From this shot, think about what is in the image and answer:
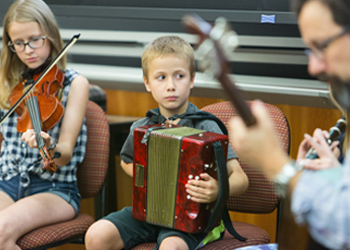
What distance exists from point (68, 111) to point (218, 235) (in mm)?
784

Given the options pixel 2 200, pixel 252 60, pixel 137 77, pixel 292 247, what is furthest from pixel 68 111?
pixel 292 247

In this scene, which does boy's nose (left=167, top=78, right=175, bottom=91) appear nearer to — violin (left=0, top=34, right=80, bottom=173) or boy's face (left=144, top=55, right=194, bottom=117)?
boy's face (left=144, top=55, right=194, bottom=117)

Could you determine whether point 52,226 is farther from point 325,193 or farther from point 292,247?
point 325,193

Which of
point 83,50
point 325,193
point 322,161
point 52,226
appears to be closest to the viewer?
point 325,193

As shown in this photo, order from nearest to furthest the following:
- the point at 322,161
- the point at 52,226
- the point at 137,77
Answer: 1. the point at 322,161
2. the point at 52,226
3. the point at 137,77

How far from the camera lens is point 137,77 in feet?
8.65

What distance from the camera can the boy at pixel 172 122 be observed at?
5.23 ft

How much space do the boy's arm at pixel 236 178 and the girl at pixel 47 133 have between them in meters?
0.64

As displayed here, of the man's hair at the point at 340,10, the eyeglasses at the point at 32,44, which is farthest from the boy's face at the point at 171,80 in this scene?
the man's hair at the point at 340,10

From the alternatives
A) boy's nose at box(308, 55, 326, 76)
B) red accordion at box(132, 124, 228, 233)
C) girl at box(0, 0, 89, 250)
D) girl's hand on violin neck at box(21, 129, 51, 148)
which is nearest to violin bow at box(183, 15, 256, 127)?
boy's nose at box(308, 55, 326, 76)

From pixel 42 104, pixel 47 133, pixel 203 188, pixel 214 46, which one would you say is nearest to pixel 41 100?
pixel 42 104

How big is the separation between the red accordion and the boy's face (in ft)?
0.39

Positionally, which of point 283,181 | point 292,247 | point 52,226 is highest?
point 283,181

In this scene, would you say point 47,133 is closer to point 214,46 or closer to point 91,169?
point 91,169
